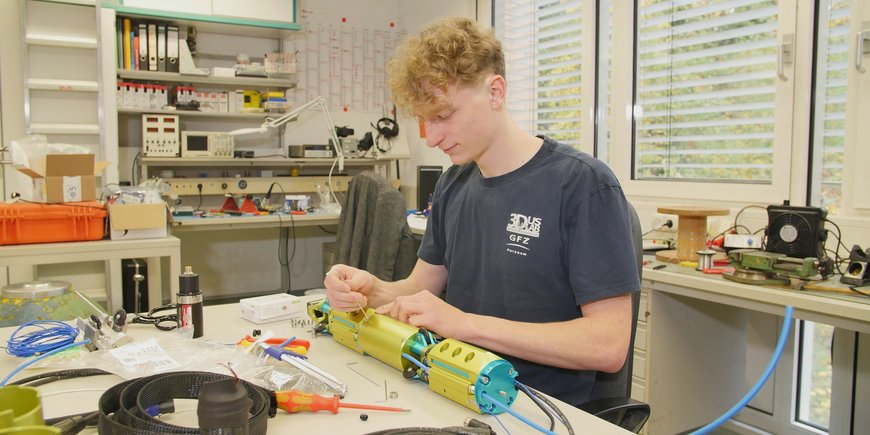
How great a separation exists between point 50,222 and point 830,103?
125 inches

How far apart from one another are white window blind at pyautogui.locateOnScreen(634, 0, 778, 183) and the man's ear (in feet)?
5.72

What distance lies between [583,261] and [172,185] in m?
3.57

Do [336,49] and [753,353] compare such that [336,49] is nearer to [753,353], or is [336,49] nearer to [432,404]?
[753,353]

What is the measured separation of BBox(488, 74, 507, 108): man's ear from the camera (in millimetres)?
1244

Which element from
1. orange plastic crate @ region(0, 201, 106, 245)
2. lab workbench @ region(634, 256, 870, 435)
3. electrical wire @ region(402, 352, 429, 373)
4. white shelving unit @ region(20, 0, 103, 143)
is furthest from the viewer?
white shelving unit @ region(20, 0, 103, 143)

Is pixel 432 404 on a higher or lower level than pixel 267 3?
lower

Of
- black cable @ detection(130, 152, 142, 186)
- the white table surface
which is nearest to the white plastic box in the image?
the white table surface

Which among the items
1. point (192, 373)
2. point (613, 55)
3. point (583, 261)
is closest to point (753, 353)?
point (613, 55)

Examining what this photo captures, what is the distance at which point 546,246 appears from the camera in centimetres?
122

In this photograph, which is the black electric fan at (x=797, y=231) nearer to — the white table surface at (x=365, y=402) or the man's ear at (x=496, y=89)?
the man's ear at (x=496, y=89)

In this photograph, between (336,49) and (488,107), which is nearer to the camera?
(488,107)

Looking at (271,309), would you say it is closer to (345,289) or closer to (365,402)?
(345,289)

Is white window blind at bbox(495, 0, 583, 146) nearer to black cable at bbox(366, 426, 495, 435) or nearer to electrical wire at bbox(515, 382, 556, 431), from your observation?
electrical wire at bbox(515, 382, 556, 431)

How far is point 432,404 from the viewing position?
Result: 944 millimetres
